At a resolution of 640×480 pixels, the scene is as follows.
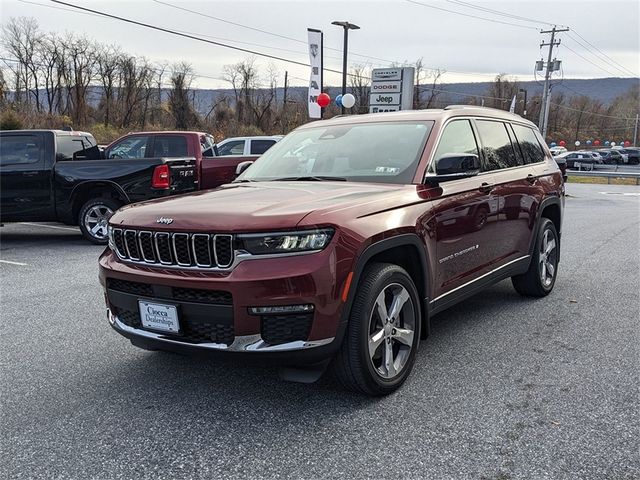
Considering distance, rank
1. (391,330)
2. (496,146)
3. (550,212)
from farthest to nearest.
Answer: (550,212) < (496,146) < (391,330)

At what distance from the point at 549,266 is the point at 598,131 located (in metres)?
122

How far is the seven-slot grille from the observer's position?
3.07m

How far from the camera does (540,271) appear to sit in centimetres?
579

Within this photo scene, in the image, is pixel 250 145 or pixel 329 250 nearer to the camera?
pixel 329 250

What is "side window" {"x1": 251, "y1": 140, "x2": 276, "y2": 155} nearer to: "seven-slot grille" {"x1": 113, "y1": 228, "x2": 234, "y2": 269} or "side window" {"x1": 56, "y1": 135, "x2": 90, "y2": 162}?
"side window" {"x1": 56, "y1": 135, "x2": 90, "y2": 162}

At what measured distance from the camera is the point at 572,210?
1597 centimetres

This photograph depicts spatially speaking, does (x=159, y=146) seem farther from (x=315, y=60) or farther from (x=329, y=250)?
(x=315, y=60)

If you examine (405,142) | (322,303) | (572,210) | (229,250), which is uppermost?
(405,142)

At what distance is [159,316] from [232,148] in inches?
495

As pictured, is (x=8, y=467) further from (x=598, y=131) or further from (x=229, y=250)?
(x=598, y=131)

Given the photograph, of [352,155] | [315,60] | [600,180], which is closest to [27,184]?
[352,155]

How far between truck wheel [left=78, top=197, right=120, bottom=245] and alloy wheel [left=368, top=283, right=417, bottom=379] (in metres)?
6.91

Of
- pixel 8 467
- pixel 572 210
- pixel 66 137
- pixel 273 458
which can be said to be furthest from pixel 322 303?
pixel 572 210

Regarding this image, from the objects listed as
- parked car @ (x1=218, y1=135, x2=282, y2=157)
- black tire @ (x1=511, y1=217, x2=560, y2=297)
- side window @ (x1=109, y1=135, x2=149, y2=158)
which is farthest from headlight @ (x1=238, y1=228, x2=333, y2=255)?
parked car @ (x1=218, y1=135, x2=282, y2=157)
